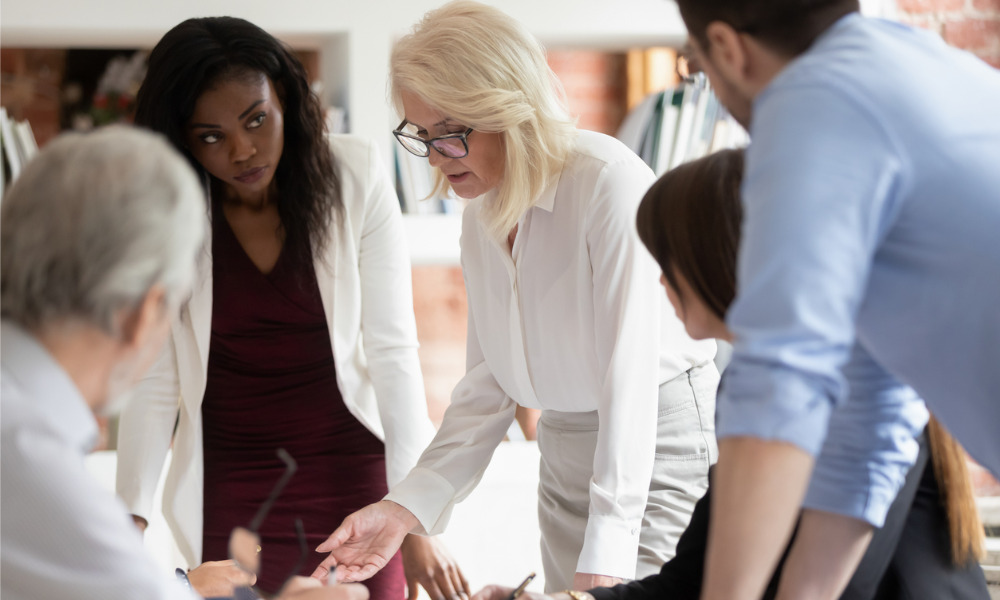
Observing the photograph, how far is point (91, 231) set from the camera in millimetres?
779

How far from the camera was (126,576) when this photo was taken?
0.78 meters

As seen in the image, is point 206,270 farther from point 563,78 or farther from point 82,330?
point 563,78

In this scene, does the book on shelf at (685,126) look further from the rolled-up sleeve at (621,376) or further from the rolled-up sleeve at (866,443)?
the rolled-up sleeve at (866,443)

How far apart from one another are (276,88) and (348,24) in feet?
2.04

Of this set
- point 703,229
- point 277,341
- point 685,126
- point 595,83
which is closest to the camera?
point 703,229

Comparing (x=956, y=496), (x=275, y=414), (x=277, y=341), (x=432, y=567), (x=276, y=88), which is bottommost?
(x=432, y=567)

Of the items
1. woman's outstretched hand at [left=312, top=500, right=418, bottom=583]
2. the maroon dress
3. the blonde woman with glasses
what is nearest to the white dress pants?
the blonde woman with glasses

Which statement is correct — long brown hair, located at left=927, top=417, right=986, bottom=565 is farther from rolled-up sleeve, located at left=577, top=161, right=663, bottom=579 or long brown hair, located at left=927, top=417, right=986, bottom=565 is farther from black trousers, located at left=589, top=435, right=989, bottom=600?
rolled-up sleeve, located at left=577, top=161, right=663, bottom=579

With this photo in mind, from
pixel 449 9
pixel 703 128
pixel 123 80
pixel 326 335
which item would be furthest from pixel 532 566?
pixel 123 80

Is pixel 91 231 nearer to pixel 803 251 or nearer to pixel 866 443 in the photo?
pixel 803 251

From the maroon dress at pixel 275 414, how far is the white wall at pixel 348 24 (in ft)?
2.35

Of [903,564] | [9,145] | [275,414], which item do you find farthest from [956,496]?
[9,145]

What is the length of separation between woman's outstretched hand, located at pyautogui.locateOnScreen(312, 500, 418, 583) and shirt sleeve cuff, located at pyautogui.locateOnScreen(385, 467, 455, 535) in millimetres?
15

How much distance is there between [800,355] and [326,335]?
1.30 m
